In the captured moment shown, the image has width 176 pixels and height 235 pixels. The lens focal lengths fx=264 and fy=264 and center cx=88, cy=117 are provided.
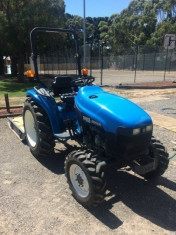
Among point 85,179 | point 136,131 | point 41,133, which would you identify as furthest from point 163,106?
point 85,179

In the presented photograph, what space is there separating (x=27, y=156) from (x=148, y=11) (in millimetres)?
49972

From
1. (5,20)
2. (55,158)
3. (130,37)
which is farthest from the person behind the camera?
(130,37)

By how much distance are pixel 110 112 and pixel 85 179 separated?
0.88 meters

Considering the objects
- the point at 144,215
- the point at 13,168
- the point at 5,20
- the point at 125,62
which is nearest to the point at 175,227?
the point at 144,215

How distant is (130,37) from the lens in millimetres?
45938

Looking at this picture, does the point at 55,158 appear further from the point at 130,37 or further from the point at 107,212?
the point at 130,37

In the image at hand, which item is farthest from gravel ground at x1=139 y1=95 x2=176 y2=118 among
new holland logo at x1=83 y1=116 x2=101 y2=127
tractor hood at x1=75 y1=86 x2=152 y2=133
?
new holland logo at x1=83 y1=116 x2=101 y2=127

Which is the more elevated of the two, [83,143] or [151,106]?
[83,143]

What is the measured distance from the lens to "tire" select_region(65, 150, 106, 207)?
3.03 metres

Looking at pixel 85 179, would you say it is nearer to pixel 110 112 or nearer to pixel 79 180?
pixel 79 180

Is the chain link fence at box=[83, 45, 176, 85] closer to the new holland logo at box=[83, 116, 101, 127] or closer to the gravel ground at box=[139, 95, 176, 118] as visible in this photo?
the gravel ground at box=[139, 95, 176, 118]

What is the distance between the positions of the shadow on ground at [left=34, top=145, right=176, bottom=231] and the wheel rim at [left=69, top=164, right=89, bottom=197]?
0.82ft

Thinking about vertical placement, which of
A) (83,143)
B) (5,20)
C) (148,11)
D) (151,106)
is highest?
(148,11)

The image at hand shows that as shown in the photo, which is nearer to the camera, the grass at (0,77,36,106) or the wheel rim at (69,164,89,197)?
the wheel rim at (69,164,89,197)
